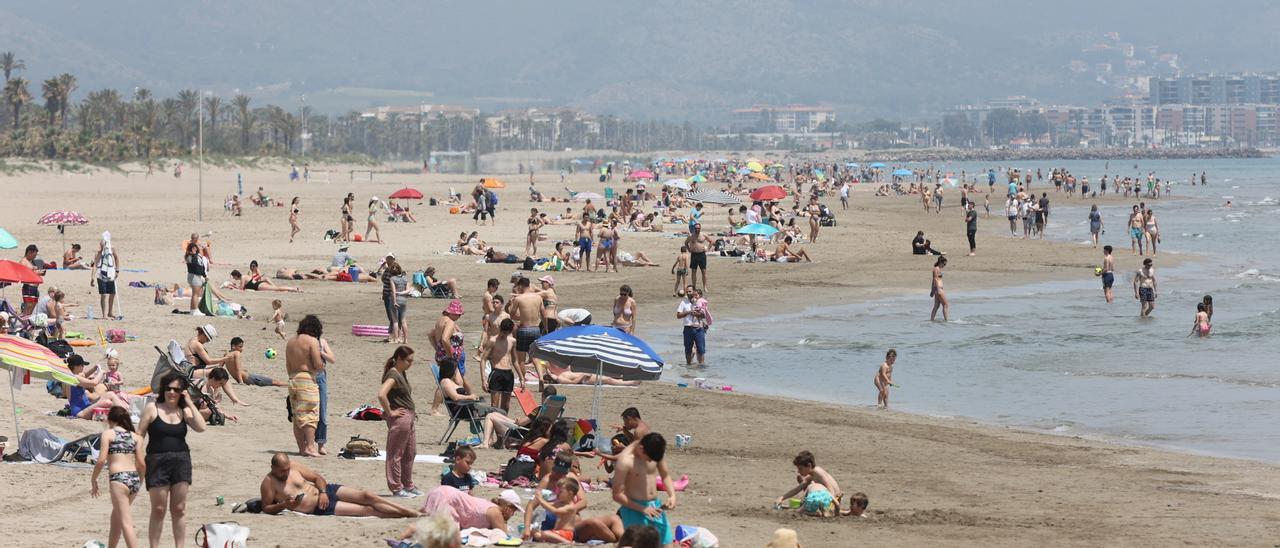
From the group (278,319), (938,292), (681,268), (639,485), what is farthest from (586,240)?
(639,485)

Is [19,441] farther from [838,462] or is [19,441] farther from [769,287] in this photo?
[769,287]

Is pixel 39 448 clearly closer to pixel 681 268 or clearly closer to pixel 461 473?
pixel 461 473

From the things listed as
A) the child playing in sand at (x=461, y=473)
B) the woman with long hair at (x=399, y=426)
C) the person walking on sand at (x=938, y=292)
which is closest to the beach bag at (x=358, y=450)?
the woman with long hair at (x=399, y=426)

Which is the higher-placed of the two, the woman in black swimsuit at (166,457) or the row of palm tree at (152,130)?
the row of palm tree at (152,130)

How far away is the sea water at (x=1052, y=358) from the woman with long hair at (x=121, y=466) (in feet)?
32.3

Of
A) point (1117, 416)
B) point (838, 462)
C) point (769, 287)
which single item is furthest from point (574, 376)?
point (769, 287)

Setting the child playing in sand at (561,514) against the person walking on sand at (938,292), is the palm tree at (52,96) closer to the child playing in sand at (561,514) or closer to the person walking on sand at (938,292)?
the person walking on sand at (938,292)

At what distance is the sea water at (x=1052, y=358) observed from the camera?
16906 millimetres

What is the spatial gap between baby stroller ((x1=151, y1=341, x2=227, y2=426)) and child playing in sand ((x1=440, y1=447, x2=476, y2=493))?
304 cm

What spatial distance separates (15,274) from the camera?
59.0 feet

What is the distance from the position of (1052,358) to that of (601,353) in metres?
9.26

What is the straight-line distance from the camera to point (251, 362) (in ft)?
59.5

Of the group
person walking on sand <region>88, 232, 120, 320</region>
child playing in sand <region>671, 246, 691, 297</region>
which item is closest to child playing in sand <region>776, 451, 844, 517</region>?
person walking on sand <region>88, 232, 120, 320</region>

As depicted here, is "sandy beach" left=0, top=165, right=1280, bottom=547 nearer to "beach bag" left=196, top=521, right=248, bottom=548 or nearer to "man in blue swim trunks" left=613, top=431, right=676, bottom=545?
"beach bag" left=196, top=521, right=248, bottom=548
